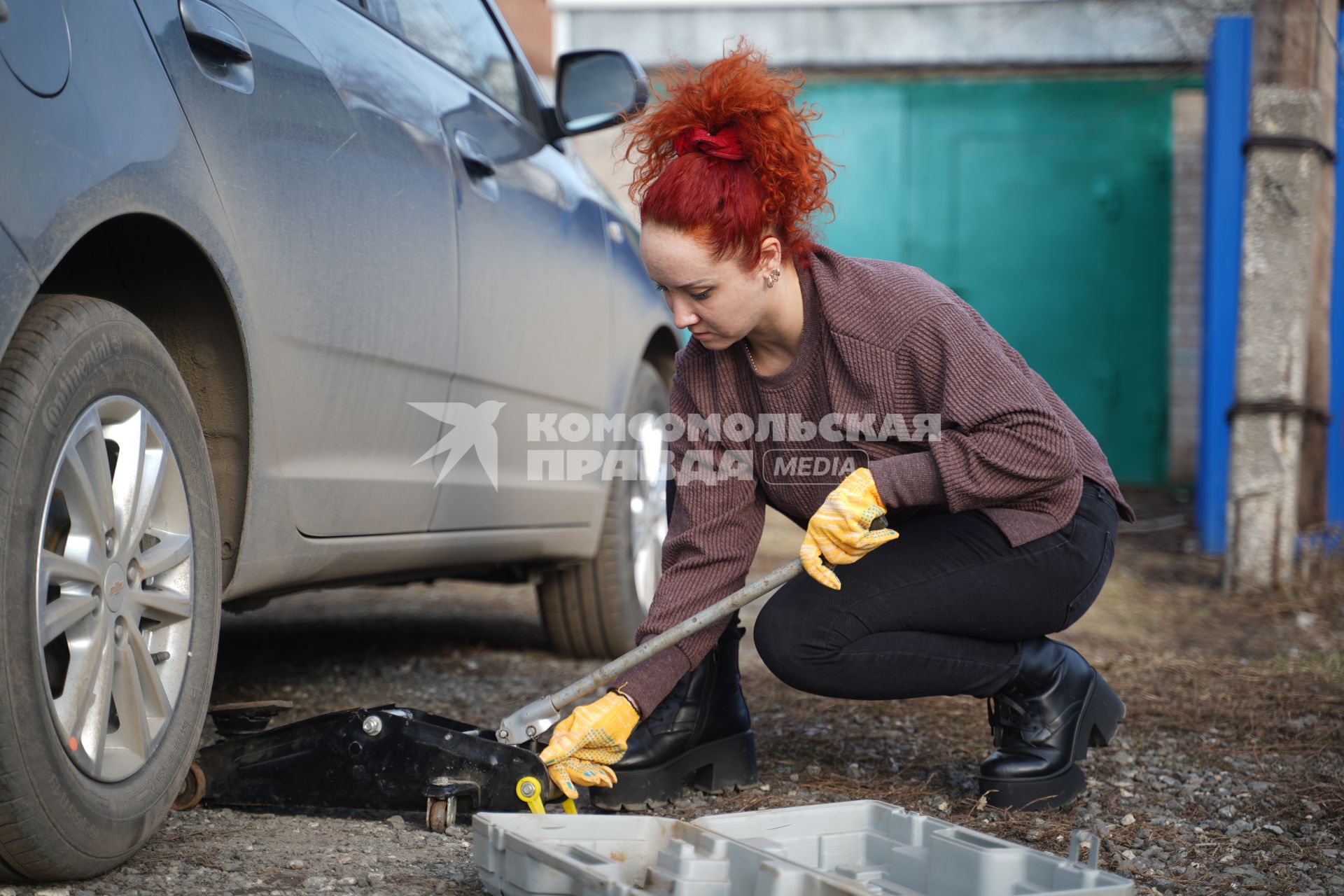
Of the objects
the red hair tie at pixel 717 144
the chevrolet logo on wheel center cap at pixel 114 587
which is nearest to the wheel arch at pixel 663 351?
the red hair tie at pixel 717 144

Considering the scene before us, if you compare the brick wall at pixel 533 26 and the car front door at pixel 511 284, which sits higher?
the brick wall at pixel 533 26

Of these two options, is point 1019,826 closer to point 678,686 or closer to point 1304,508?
point 678,686

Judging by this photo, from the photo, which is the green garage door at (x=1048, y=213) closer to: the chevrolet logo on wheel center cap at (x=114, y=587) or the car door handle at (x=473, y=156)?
the car door handle at (x=473, y=156)

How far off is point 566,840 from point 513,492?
1.40 meters

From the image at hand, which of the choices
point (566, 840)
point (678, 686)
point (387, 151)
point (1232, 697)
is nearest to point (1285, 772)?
point (1232, 697)

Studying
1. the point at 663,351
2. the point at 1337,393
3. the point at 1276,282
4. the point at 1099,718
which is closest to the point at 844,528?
the point at 1099,718

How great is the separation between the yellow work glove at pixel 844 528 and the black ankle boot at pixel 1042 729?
369 mm

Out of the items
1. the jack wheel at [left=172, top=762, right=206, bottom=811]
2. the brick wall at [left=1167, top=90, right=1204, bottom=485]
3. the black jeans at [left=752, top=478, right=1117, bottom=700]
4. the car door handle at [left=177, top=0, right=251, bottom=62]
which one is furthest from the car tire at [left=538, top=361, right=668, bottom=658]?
the brick wall at [left=1167, top=90, right=1204, bottom=485]

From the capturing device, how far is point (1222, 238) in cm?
579

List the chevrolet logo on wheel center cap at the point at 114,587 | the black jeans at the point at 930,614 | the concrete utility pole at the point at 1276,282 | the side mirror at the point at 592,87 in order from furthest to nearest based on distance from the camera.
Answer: the concrete utility pole at the point at 1276,282, the side mirror at the point at 592,87, the black jeans at the point at 930,614, the chevrolet logo on wheel center cap at the point at 114,587

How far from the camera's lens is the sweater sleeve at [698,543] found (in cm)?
218

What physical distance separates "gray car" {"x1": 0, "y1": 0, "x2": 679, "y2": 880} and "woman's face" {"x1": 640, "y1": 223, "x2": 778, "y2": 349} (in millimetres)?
521

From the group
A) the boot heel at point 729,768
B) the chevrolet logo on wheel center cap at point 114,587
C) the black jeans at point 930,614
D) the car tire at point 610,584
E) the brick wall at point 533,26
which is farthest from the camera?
the brick wall at point 533,26

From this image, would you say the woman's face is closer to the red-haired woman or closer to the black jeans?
the red-haired woman
